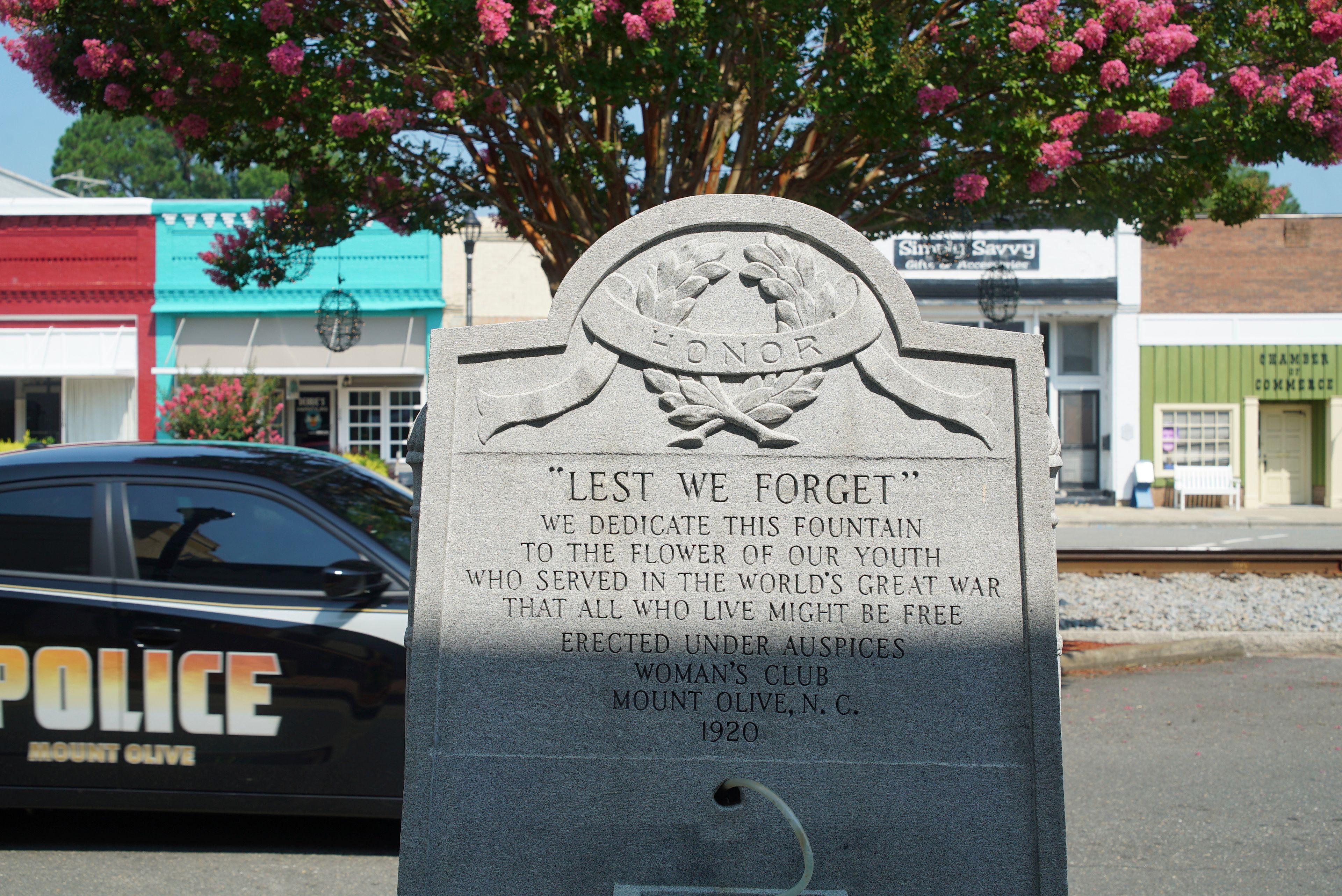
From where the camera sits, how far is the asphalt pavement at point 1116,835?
4.55 metres

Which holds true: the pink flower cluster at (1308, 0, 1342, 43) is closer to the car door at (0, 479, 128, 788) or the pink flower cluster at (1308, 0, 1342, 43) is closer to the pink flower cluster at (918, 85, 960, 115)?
the pink flower cluster at (918, 85, 960, 115)

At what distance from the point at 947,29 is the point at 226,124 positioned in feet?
16.6

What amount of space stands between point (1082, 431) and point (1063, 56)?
827 inches

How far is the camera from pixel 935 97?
669cm

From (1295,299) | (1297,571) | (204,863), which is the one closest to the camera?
(204,863)

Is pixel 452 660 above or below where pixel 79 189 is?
below

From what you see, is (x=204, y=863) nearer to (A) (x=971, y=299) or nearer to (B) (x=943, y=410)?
(B) (x=943, y=410)

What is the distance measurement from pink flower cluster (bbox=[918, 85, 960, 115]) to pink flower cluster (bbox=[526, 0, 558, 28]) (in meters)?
2.33

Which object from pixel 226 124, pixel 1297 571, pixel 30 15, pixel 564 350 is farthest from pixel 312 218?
pixel 1297 571

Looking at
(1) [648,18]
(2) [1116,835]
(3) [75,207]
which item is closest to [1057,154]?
(1) [648,18]

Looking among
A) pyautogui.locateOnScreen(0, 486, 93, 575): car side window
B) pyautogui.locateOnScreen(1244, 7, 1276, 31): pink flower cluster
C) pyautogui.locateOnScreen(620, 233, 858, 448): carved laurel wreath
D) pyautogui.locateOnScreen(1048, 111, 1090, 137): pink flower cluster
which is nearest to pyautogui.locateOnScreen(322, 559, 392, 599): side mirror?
pyautogui.locateOnScreen(0, 486, 93, 575): car side window

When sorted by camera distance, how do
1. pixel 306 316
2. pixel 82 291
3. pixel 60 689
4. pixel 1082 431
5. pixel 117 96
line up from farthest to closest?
1. pixel 1082 431
2. pixel 82 291
3. pixel 306 316
4. pixel 117 96
5. pixel 60 689

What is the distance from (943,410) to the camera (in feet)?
9.87

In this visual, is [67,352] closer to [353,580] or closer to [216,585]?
[216,585]
